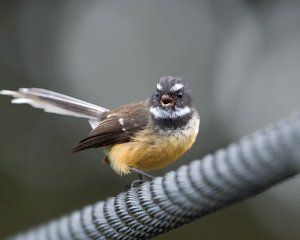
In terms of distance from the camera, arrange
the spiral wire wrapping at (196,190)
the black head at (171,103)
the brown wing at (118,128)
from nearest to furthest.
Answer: the spiral wire wrapping at (196,190) → the black head at (171,103) → the brown wing at (118,128)

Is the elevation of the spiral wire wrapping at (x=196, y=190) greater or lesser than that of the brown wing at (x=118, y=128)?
lesser

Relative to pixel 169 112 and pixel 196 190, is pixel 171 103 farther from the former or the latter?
pixel 196 190

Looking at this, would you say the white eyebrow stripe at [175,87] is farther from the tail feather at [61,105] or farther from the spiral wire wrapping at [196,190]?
the spiral wire wrapping at [196,190]

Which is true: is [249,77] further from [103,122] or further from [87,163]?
[103,122]

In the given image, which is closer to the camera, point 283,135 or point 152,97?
point 283,135

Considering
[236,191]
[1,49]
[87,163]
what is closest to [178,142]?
[236,191]

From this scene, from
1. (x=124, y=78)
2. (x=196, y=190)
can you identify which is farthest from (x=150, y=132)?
(x=124, y=78)

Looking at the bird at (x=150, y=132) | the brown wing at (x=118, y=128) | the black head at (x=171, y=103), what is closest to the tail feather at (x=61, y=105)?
the bird at (x=150, y=132)
